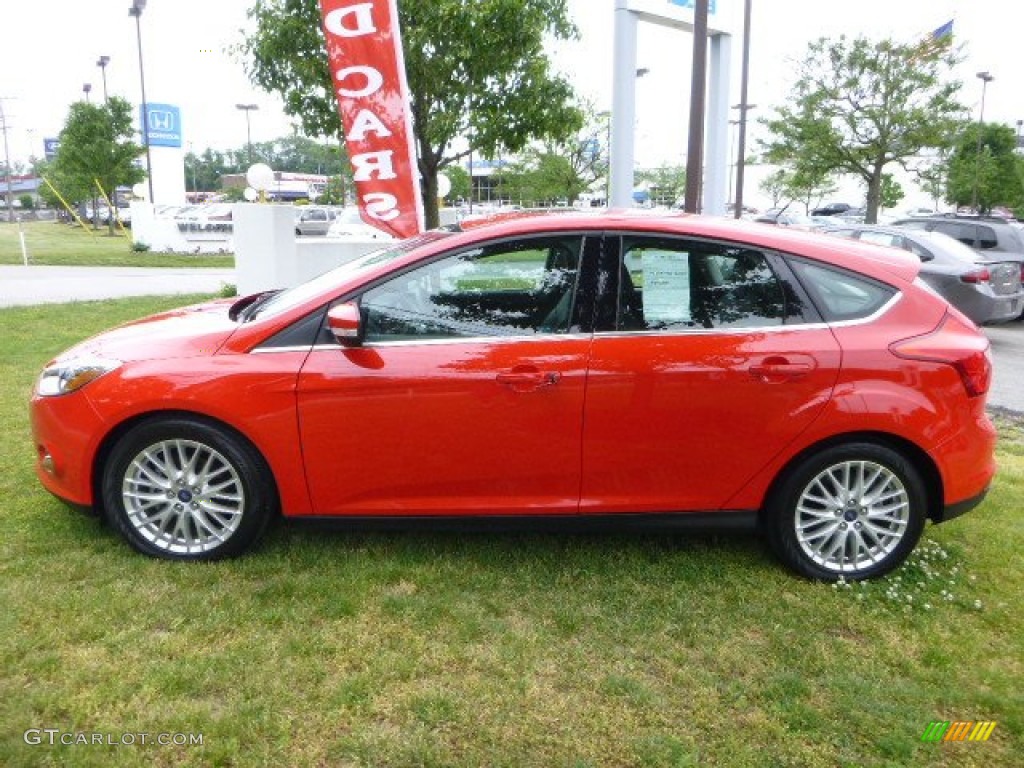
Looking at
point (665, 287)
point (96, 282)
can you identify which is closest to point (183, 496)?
point (665, 287)

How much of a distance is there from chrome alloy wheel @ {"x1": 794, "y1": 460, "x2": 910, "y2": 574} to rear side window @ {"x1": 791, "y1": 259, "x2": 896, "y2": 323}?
649 mm

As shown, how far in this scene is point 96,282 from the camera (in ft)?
52.2

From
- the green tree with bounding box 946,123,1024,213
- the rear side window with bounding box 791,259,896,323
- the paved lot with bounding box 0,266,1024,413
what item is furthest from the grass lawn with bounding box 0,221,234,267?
the green tree with bounding box 946,123,1024,213

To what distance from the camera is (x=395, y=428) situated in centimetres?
346

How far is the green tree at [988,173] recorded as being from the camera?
33.6 metres

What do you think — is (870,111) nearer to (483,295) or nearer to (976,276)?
(976,276)

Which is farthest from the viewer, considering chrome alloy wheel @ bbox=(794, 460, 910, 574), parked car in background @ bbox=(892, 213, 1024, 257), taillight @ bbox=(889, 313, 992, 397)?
parked car in background @ bbox=(892, 213, 1024, 257)

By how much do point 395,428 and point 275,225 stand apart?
777 centimetres

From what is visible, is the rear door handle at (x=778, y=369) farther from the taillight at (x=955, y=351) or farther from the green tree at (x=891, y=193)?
the green tree at (x=891, y=193)

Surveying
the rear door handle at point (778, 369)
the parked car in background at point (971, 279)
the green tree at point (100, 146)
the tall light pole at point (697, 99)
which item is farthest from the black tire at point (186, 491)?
the green tree at point (100, 146)

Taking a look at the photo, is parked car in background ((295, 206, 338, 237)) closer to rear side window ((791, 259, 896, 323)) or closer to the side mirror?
the side mirror

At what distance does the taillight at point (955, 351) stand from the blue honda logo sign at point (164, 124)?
47.1 meters

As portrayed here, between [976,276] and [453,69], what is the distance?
23.4 ft

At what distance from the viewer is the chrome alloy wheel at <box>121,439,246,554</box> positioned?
142 inches
